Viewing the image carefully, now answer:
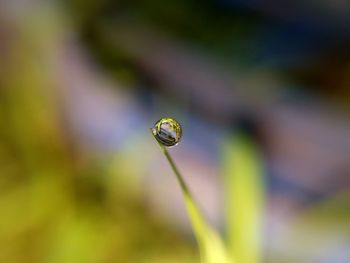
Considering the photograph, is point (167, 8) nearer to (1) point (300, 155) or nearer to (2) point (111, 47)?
(2) point (111, 47)

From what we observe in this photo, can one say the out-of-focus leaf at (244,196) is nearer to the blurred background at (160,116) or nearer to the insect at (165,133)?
the blurred background at (160,116)

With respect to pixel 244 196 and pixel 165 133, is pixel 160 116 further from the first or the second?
pixel 165 133

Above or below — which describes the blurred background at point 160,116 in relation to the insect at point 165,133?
above

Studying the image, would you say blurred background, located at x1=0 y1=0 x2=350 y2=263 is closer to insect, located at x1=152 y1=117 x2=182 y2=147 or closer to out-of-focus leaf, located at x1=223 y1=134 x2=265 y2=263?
out-of-focus leaf, located at x1=223 y1=134 x2=265 y2=263

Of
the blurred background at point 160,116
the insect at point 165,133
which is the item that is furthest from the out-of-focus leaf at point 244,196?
the insect at point 165,133

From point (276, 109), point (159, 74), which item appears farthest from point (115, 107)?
point (276, 109)

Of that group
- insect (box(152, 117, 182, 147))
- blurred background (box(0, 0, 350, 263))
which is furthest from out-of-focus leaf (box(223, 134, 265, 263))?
insect (box(152, 117, 182, 147))

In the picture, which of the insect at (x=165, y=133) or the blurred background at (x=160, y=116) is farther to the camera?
the blurred background at (x=160, y=116)

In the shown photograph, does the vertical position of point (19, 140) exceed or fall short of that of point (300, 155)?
it exceeds it
